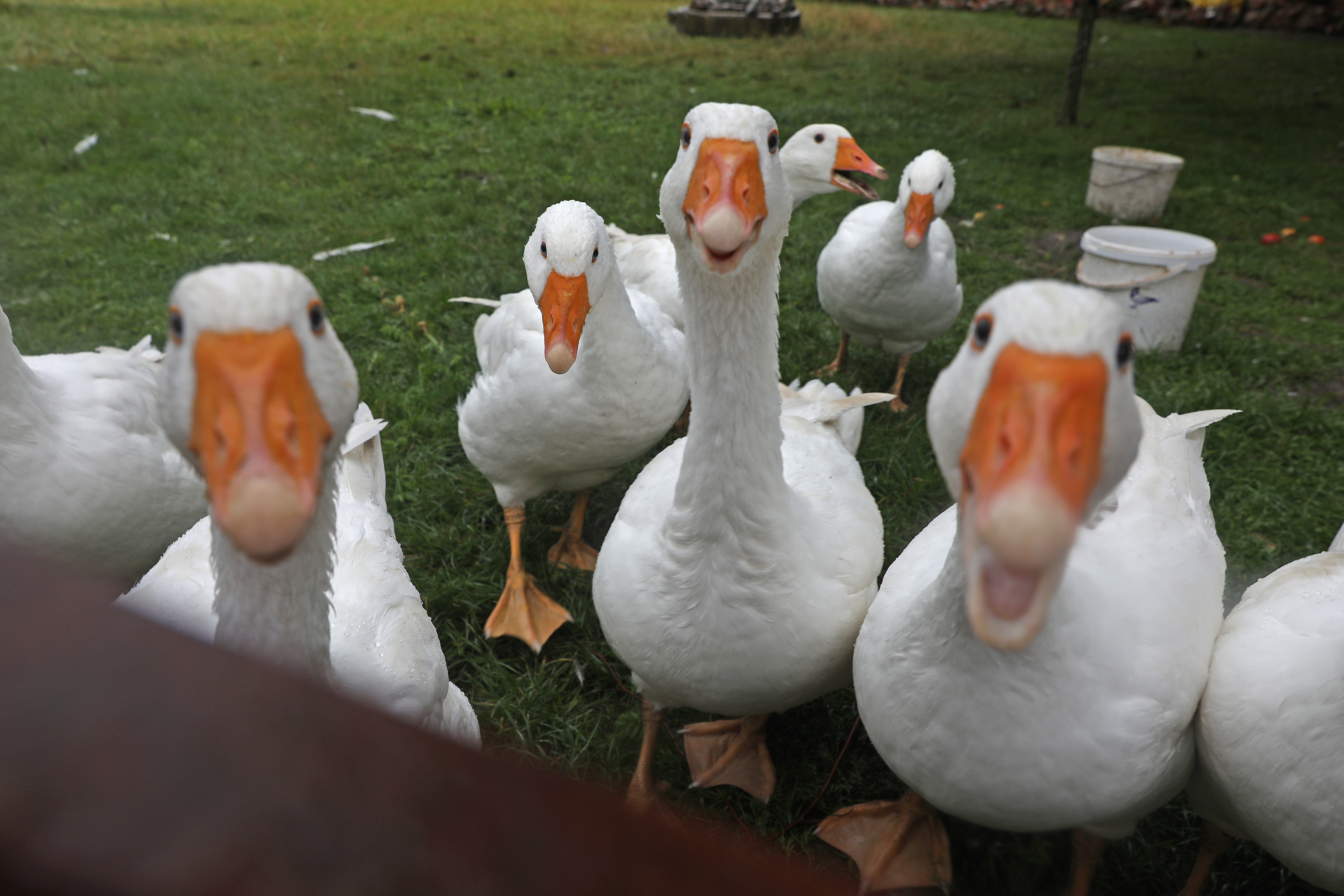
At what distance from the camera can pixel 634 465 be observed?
3.96 meters

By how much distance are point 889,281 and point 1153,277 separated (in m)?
1.65

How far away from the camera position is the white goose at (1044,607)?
37.8 inches

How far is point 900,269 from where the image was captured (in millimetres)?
4023

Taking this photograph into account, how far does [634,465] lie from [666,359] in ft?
3.45

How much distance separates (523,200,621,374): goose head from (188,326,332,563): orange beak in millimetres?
1316

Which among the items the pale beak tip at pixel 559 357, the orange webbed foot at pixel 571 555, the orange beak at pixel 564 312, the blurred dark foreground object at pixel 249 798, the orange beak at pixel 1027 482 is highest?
the blurred dark foreground object at pixel 249 798

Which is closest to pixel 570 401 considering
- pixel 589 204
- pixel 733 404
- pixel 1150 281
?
pixel 733 404

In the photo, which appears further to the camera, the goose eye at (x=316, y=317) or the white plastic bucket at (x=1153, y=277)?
the white plastic bucket at (x=1153, y=277)

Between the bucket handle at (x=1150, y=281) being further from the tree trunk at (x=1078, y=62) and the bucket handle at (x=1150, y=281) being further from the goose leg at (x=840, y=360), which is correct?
the tree trunk at (x=1078, y=62)

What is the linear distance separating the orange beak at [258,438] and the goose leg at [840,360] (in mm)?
3950

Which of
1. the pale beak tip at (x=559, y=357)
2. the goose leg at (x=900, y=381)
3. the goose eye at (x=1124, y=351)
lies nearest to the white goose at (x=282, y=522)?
the pale beak tip at (x=559, y=357)

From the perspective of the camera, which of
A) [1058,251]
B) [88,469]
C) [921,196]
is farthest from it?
[1058,251]

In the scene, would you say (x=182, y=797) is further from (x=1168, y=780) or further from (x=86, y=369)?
(x=86, y=369)

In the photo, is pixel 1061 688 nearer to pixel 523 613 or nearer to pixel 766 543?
pixel 766 543
